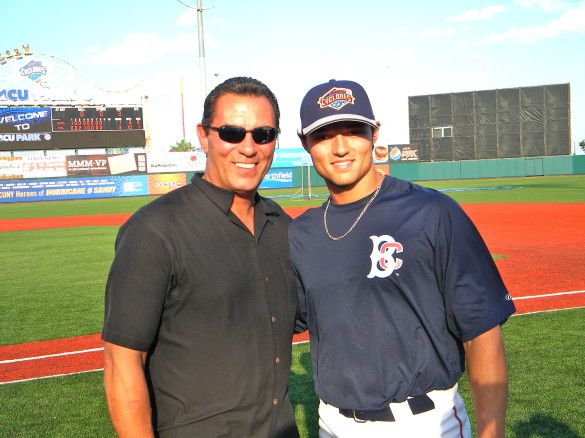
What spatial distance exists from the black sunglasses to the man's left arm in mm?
1161

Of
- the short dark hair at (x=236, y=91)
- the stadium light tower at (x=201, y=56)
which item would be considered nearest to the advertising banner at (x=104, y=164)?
the stadium light tower at (x=201, y=56)

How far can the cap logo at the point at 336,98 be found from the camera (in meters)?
2.57

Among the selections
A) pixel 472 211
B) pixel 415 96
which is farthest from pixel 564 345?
pixel 415 96

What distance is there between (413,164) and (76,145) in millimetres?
25299

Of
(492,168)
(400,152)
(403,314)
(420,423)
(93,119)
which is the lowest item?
(492,168)

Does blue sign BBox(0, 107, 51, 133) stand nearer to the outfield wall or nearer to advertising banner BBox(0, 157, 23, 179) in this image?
advertising banner BBox(0, 157, 23, 179)

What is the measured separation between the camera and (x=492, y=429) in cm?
232

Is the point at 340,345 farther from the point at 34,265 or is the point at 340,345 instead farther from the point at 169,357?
the point at 34,265

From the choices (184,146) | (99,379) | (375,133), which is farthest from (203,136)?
(184,146)

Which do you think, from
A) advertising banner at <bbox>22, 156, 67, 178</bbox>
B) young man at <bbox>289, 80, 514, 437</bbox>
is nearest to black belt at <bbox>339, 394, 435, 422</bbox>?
young man at <bbox>289, 80, 514, 437</bbox>

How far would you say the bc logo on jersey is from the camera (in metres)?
2.44

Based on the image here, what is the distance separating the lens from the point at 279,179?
51531 millimetres

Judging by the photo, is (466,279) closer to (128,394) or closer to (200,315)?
(200,315)

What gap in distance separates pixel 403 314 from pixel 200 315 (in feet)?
2.44
